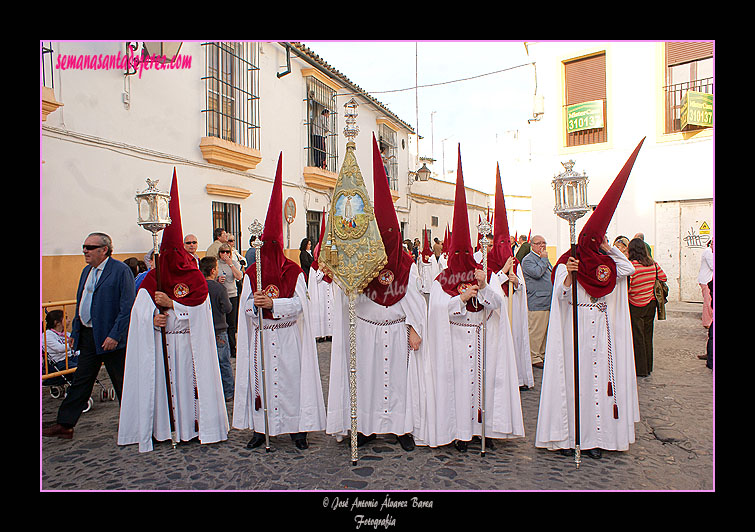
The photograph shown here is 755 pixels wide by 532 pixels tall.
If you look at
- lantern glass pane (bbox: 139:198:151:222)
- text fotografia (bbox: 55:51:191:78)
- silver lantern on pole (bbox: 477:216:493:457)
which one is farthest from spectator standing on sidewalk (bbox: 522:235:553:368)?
text fotografia (bbox: 55:51:191:78)

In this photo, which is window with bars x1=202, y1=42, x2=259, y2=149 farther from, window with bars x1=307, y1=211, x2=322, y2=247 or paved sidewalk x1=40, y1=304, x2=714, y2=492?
paved sidewalk x1=40, y1=304, x2=714, y2=492

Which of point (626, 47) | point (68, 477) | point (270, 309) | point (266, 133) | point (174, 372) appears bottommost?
point (68, 477)

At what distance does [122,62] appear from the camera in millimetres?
8227

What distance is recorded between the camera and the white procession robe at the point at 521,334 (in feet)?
19.7

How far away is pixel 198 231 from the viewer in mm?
10367

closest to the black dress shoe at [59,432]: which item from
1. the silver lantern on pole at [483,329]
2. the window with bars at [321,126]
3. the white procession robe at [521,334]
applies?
the silver lantern on pole at [483,329]

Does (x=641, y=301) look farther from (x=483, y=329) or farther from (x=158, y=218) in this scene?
(x=158, y=218)

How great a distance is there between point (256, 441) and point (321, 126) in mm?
12773

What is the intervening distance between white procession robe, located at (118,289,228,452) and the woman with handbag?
5.09 m

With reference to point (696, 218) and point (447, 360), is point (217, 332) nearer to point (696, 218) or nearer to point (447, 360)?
point (447, 360)

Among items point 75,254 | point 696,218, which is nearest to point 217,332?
point 75,254

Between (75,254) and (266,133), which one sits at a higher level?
(266,133)

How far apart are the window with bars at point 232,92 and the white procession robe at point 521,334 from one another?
740cm

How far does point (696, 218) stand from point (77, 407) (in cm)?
1334
